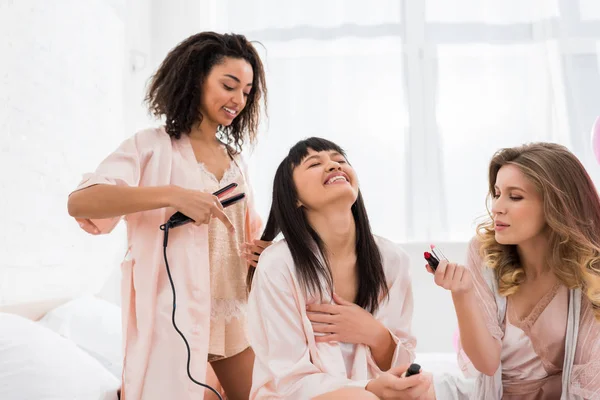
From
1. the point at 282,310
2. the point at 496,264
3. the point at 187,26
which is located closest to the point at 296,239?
the point at 282,310

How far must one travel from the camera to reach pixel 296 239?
138 cm

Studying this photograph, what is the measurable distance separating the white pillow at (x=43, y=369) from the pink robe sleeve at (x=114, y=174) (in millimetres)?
315

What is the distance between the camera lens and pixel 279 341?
124 cm

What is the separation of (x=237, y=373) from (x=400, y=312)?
1.55 feet

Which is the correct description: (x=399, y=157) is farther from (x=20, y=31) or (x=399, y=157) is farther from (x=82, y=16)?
(x=20, y=31)

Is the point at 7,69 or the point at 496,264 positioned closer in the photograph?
the point at 496,264

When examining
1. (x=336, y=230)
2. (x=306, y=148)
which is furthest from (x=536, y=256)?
(x=306, y=148)

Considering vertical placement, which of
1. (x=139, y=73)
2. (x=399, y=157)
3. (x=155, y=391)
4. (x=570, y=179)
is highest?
(x=139, y=73)

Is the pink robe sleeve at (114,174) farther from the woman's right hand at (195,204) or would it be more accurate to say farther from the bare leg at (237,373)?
the bare leg at (237,373)

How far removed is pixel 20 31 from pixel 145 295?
1.07 meters

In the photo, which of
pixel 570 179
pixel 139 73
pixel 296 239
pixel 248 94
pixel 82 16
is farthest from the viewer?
pixel 139 73

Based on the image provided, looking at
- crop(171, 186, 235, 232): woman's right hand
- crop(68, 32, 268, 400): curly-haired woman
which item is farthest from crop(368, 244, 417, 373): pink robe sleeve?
crop(171, 186, 235, 232): woman's right hand

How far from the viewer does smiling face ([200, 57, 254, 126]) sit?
1.48 m

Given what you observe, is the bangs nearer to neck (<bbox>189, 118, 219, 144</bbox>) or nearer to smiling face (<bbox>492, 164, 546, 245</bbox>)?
neck (<bbox>189, 118, 219, 144</bbox>)
